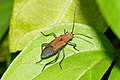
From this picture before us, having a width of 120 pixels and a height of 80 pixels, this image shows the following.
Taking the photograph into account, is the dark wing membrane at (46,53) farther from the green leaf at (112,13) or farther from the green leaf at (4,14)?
the green leaf at (112,13)

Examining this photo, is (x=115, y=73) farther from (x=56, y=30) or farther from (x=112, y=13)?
(x=112, y=13)

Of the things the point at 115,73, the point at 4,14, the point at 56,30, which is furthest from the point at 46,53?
the point at 4,14

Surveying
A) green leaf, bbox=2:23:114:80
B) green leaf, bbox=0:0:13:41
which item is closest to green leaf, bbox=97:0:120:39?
green leaf, bbox=2:23:114:80

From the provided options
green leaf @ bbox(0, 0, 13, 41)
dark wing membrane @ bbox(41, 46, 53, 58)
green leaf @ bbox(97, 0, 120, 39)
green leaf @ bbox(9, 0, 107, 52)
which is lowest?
green leaf @ bbox(0, 0, 13, 41)

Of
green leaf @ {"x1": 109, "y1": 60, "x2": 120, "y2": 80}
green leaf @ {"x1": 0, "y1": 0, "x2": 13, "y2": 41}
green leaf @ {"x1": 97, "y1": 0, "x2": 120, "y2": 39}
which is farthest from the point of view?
green leaf @ {"x1": 0, "y1": 0, "x2": 13, "y2": 41}

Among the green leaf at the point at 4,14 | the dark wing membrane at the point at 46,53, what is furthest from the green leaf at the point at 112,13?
the green leaf at the point at 4,14

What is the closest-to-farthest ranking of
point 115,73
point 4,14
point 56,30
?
1. point 115,73
2. point 56,30
3. point 4,14

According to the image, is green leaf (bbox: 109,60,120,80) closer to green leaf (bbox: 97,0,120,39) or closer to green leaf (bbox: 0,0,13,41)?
green leaf (bbox: 97,0,120,39)
